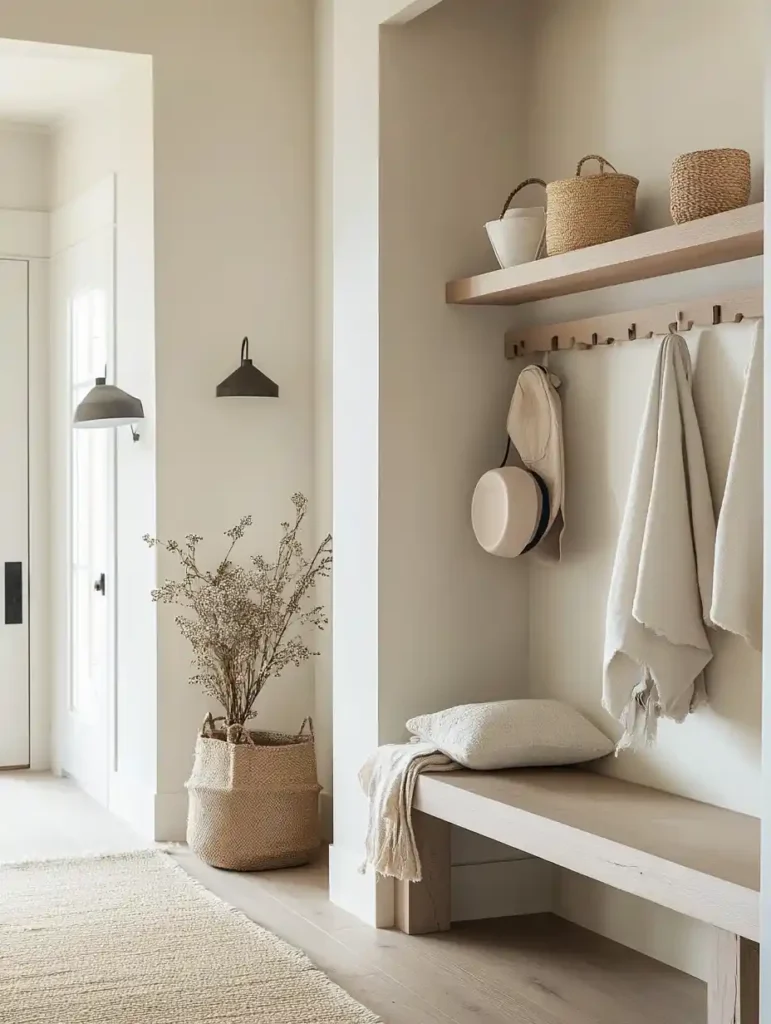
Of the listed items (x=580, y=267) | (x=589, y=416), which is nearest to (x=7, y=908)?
(x=589, y=416)

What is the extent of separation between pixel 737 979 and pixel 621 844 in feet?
1.03

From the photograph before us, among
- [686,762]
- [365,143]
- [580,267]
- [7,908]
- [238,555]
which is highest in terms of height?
[365,143]

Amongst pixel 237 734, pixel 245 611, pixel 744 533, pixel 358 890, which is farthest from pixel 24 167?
pixel 744 533

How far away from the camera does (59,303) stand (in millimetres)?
5809

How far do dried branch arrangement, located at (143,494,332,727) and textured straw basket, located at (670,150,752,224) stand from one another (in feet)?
6.26

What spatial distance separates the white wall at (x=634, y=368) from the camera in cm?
299

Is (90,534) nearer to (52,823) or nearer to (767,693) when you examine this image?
(52,823)

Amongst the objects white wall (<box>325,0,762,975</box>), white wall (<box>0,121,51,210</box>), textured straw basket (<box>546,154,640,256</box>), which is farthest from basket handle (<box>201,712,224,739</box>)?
white wall (<box>0,121,51,210</box>)

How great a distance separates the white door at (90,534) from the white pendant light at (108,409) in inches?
17.5

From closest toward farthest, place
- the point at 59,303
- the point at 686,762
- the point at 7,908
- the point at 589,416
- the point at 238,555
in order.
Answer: the point at 686,762 → the point at 589,416 → the point at 7,908 → the point at 238,555 → the point at 59,303

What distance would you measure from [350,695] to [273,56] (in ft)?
7.32

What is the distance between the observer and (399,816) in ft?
11.1

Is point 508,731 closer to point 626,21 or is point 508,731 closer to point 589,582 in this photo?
point 589,582

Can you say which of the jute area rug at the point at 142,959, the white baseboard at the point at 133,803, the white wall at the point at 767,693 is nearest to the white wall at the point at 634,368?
the white wall at the point at 767,693
